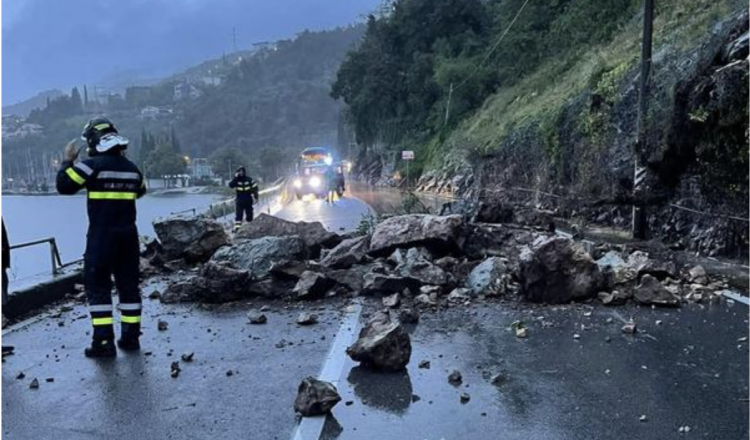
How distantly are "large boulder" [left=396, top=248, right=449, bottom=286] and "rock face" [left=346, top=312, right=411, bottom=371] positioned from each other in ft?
9.76

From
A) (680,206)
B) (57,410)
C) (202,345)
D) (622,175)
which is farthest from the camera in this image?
(622,175)

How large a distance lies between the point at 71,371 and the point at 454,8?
2198 inches

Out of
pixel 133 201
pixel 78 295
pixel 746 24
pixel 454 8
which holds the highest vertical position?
pixel 454 8

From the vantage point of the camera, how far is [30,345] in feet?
21.3

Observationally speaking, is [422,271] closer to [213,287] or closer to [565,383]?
[213,287]

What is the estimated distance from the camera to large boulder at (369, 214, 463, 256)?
391 inches

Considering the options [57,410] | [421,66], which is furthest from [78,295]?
[421,66]

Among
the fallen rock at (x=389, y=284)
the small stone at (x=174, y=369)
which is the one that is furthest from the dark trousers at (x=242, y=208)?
the small stone at (x=174, y=369)

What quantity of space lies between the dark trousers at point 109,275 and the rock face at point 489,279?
424 cm

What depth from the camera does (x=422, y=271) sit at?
863 cm

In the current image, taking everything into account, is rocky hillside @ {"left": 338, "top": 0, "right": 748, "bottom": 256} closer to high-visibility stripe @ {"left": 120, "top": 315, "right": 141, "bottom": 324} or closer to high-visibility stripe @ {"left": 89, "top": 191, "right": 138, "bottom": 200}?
high-visibility stripe @ {"left": 89, "top": 191, "right": 138, "bottom": 200}

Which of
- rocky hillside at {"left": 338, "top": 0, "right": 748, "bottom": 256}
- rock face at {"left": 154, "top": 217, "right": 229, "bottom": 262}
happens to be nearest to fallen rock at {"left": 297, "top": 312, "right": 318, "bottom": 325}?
rock face at {"left": 154, "top": 217, "right": 229, "bottom": 262}

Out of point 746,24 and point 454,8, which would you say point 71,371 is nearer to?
point 746,24

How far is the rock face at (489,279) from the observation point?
27.2 feet
